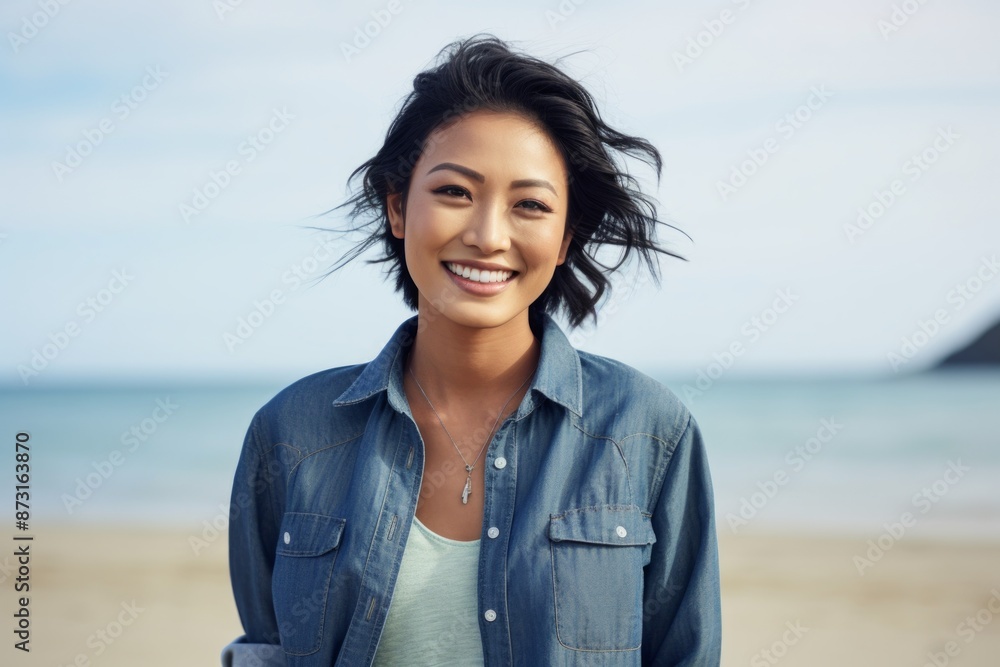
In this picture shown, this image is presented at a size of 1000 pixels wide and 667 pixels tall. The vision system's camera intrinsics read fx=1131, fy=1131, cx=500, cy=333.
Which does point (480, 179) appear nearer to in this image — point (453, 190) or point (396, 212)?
point (453, 190)

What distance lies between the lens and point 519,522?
2.26 m

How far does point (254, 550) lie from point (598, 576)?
780 millimetres

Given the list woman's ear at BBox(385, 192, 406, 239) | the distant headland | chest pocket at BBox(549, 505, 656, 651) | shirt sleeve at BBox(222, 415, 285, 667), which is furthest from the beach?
the distant headland

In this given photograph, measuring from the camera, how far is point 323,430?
8.04 feet

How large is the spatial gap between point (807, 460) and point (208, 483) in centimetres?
675

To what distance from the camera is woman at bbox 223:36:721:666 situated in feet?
7.32

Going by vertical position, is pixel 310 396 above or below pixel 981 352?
below

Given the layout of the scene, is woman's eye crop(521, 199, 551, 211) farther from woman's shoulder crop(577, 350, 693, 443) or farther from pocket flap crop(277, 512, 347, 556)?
pocket flap crop(277, 512, 347, 556)

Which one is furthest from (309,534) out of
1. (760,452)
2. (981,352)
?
(981,352)

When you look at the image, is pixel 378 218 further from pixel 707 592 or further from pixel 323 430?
pixel 707 592

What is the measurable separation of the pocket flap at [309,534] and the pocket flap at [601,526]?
17.7 inches

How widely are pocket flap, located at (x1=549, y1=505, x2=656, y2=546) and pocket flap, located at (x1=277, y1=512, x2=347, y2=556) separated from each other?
0.45 m

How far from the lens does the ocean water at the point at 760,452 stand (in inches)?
406

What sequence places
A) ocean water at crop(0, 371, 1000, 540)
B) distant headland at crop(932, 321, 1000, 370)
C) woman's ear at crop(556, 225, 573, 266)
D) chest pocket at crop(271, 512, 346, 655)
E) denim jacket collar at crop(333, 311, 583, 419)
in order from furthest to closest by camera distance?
distant headland at crop(932, 321, 1000, 370)
ocean water at crop(0, 371, 1000, 540)
woman's ear at crop(556, 225, 573, 266)
denim jacket collar at crop(333, 311, 583, 419)
chest pocket at crop(271, 512, 346, 655)
